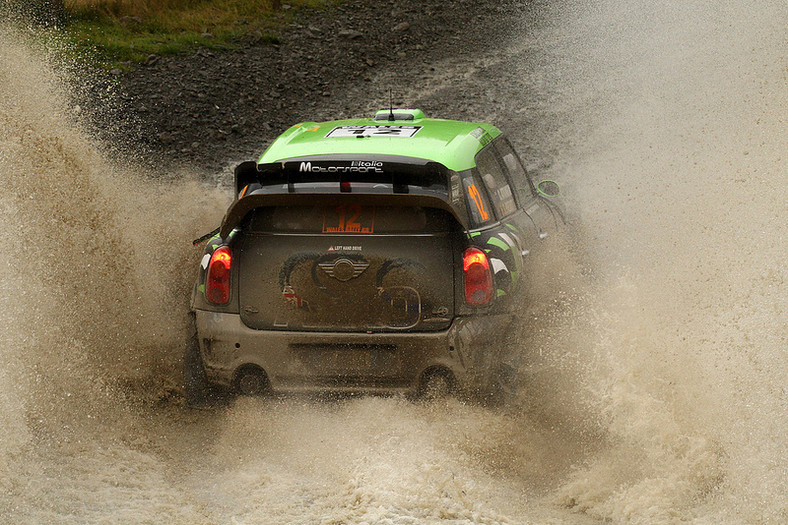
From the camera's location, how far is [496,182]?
614cm

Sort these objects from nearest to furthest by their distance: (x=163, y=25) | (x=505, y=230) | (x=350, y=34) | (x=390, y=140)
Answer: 1. (x=505, y=230)
2. (x=390, y=140)
3. (x=163, y=25)
4. (x=350, y=34)

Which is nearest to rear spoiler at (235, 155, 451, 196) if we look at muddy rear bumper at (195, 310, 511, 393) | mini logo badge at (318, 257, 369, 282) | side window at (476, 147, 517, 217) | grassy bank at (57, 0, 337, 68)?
mini logo badge at (318, 257, 369, 282)

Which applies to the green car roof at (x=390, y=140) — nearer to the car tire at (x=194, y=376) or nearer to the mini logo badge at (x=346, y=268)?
the mini logo badge at (x=346, y=268)

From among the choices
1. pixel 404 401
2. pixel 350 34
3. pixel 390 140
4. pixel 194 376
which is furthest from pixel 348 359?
pixel 350 34

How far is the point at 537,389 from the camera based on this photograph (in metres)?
5.62

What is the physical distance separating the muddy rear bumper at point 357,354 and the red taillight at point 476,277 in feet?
0.38

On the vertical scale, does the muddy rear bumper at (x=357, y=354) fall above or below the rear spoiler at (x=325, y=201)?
below

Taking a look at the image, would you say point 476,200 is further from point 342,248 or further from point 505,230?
point 342,248

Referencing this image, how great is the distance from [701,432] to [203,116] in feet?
36.0

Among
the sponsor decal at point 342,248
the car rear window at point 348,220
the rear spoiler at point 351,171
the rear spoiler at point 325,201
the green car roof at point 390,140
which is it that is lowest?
the sponsor decal at point 342,248

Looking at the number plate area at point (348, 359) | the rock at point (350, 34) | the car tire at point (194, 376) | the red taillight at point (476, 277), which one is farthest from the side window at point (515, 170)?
the rock at point (350, 34)

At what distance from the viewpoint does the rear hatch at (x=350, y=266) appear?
5223 millimetres

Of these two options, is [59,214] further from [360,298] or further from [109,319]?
[360,298]

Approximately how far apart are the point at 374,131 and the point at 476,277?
1.44 metres
